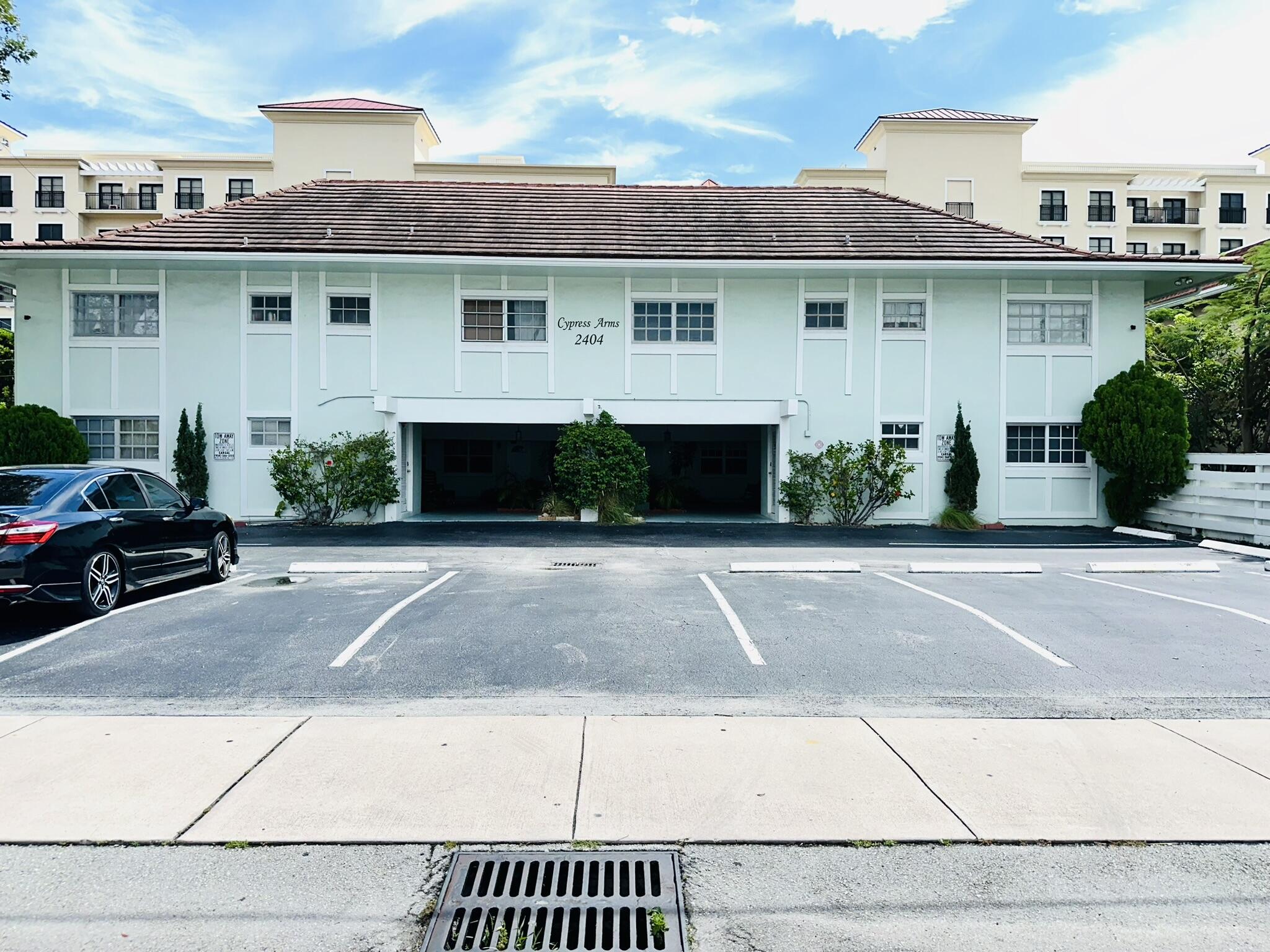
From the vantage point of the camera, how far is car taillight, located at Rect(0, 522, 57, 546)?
7719 millimetres

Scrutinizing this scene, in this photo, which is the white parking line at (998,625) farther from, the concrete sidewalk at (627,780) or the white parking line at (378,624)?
the white parking line at (378,624)

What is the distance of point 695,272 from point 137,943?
1762 centimetres

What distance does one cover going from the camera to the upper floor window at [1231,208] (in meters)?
54.2

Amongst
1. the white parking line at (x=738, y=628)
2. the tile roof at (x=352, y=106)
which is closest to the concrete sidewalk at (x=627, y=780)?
the white parking line at (x=738, y=628)

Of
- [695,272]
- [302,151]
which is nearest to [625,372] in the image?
[695,272]

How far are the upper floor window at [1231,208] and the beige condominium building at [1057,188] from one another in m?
0.06

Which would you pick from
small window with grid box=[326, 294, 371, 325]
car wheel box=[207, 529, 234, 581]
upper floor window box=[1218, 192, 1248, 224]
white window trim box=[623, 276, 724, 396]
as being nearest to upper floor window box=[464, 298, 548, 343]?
white window trim box=[623, 276, 724, 396]

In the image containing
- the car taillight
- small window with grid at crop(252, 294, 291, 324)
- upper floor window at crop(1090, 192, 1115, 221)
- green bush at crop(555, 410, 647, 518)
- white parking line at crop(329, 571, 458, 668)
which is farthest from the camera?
upper floor window at crop(1090, 192, 1115, 221)

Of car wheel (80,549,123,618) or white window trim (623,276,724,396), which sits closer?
car wheel (80,549,123,618)

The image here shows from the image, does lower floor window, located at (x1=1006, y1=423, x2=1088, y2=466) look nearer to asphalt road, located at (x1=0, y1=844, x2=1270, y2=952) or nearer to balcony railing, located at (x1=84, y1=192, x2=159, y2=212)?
asphalt road, located at (x1=0, y1=844, x2=1270, y2=952)

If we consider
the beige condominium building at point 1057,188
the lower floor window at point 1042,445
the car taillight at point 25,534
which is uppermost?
Answer: the beige condominium building at point 1057,188

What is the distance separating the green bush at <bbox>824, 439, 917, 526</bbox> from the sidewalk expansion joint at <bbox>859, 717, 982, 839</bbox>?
44.8 ft

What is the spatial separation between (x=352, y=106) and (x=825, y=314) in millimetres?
28173

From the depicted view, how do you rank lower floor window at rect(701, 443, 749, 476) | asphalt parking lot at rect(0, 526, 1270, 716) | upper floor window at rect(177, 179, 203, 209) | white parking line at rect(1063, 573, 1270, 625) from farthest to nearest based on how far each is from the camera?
upper floor window at rect(177, 179, 203, 209)
lower floor window at rect(701, 443, 749, 476)
white parking line at rect(1063, 573, 1270, 625)
asphalt parking lot at rect(0, 526, 1270, 716)
